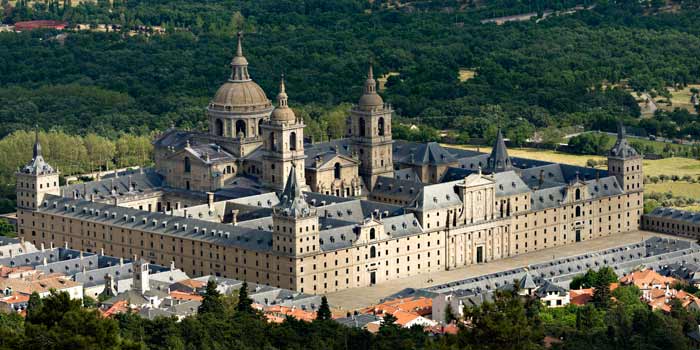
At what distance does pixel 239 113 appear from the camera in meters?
168

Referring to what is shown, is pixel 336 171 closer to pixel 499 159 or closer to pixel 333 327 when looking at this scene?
pixel 499 159

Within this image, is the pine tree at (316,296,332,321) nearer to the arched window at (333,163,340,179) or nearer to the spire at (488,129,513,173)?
the arched window at (333,163,340,179)

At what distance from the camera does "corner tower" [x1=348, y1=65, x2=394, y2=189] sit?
16775 cm

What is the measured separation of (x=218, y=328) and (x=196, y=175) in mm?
47110

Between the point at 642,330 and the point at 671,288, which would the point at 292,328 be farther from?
the point at 671,288

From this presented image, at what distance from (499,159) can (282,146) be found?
1941 cm

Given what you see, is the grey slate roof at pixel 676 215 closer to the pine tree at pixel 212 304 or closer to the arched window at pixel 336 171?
the arched window at pixel 336 171

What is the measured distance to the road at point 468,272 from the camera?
142750 millimetres

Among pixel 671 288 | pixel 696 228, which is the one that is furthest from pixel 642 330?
pixel 696 228

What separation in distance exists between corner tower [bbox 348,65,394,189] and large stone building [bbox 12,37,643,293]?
0.12m

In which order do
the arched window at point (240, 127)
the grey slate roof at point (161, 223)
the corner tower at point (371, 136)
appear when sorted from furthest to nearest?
the arched window at point (240, 127), the corner tower at point (371, 136), the grey slate roof at point (161, 223)

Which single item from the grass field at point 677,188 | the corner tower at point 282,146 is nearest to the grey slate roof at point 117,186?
the corner tower at point 282,146

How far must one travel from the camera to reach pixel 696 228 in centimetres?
16462

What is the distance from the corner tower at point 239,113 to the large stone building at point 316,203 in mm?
123
